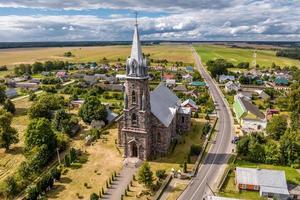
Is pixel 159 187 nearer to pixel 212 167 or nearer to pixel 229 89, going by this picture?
pixel 212 167

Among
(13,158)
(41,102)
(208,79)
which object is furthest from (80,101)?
(208,79)

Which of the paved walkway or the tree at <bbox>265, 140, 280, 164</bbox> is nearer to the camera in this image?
the paved walkway

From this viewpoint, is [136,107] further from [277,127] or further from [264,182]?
[277,127]

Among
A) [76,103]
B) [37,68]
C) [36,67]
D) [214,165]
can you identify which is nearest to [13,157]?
[76,103]

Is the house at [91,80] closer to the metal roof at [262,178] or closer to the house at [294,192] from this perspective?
the metal roof at [262,178]

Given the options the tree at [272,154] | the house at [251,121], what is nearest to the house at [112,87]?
the house at [251,121]

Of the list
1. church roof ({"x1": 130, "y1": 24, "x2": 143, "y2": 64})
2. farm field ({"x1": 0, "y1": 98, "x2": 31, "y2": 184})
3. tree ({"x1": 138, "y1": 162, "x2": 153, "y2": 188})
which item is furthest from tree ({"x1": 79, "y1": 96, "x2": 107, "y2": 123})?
tree ({"x1": 138, "y1": 162, "x2": 153, "y2": 188})

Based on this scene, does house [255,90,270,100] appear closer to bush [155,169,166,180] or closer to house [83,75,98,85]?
bush [155,169,166,180]
